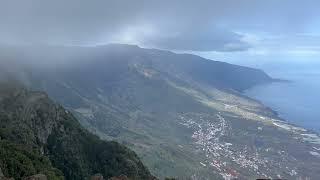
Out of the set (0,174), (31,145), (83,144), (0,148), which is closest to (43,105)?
(83,144)

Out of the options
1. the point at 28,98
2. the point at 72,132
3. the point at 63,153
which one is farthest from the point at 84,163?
the point at 28,98

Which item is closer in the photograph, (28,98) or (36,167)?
(36,167)

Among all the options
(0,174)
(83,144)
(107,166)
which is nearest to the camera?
(0,174)

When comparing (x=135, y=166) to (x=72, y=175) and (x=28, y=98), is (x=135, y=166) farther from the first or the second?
(x=28, y=98)

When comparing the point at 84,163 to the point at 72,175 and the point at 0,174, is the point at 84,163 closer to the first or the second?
the point at 72,175

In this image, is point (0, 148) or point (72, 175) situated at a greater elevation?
point (0, 148)

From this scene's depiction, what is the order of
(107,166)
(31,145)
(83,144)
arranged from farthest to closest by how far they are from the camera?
(83,144) < (107,166) < (31,145)
